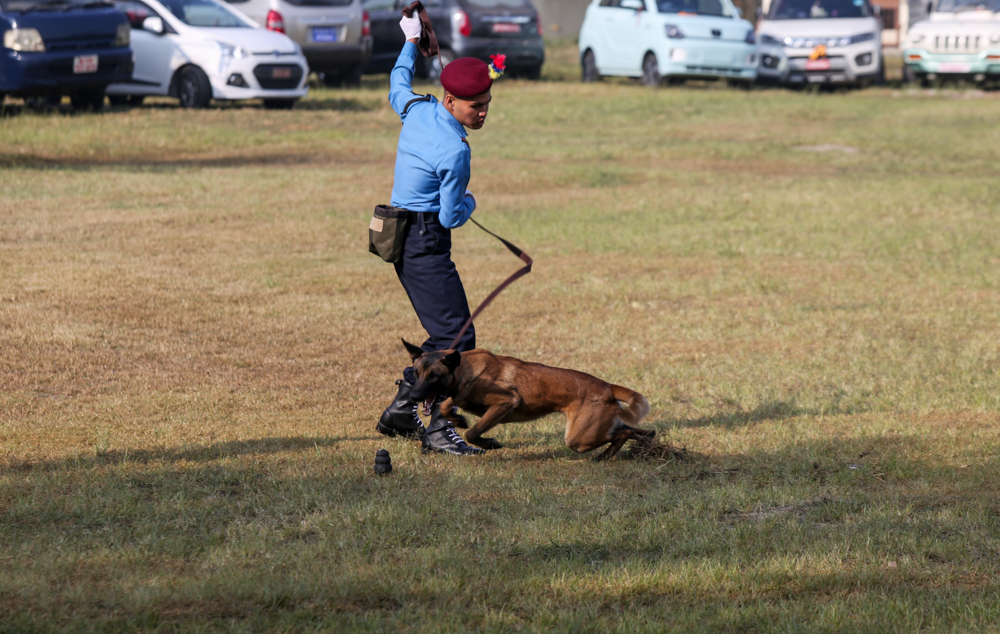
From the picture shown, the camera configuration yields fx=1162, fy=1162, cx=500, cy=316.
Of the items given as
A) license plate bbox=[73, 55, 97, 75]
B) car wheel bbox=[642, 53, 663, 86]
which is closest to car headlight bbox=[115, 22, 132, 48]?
license plate bbox=[73, 55, 97, 75]

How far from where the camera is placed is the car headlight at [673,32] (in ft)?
69.1

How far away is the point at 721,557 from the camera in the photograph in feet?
13.9

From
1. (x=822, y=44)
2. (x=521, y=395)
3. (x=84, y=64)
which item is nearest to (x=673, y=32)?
(x=822, y=44)

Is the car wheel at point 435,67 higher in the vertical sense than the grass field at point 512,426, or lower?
higher

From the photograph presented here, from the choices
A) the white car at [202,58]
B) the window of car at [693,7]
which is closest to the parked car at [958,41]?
the window of car at [693,7]

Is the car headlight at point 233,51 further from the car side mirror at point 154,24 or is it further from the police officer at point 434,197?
the police officer at point 434,197

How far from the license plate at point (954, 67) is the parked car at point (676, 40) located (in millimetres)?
3783

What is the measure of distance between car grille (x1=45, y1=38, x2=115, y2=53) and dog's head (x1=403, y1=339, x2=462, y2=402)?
1166 centimetres

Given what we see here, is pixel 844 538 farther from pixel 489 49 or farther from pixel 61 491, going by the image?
pixel 489 49

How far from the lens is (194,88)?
683 inches

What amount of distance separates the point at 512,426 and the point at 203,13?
13.5m

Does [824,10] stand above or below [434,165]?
above

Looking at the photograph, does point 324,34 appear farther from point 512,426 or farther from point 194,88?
point 512,426

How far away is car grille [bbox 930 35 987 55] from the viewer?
22.3 meters
